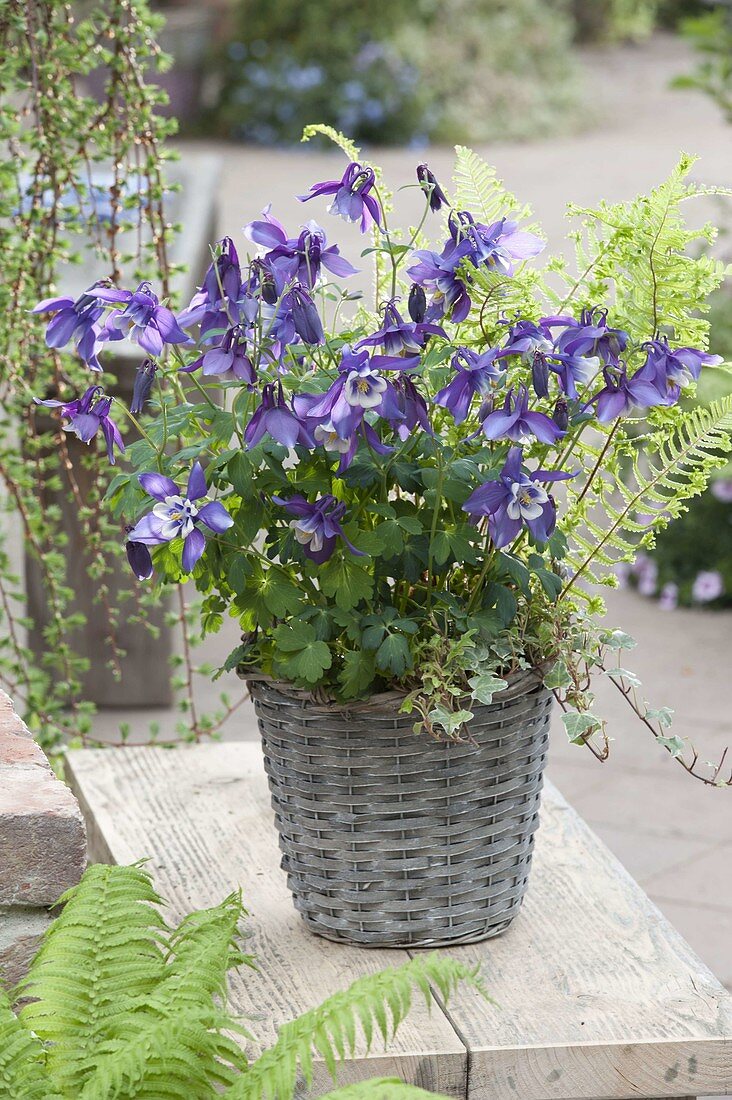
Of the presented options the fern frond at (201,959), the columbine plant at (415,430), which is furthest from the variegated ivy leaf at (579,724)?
the fern frond at (201,959)

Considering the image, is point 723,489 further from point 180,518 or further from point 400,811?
point 180,518

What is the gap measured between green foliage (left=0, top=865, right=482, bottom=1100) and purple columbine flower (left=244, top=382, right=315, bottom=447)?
46 cm

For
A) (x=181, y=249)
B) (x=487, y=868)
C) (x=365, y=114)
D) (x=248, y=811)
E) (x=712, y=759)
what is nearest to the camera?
(x=487, y=868)

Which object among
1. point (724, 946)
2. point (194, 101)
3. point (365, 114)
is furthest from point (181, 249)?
point (194, 101)

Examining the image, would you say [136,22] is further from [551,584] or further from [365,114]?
[365,114]

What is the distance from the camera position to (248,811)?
193cm

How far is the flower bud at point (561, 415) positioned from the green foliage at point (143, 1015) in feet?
1.68

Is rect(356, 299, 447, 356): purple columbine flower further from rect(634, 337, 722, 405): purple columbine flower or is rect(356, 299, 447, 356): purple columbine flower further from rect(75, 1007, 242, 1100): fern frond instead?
rect(75, 1007, 242, 1100): fern frond

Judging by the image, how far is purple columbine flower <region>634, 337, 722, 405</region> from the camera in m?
1.35

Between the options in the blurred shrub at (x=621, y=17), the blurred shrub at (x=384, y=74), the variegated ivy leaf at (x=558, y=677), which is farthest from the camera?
the blurred shrub at (x=621, y=17)

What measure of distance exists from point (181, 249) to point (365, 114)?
7.12 meters

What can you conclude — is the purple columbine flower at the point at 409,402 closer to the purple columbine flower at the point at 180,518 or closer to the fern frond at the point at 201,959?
the purple columbine flower at the point at 180,518

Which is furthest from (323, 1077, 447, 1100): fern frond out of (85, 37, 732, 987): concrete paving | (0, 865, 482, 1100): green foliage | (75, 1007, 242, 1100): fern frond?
(85, 37, 732, 987): concrete paving

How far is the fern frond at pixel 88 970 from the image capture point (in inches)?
51.4
